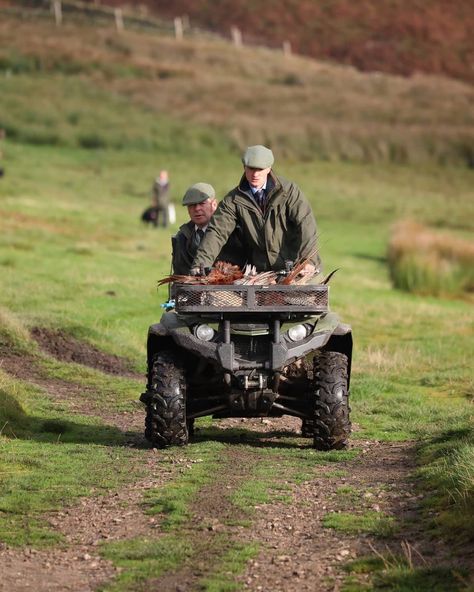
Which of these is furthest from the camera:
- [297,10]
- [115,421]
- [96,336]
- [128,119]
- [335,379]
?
[297,10]

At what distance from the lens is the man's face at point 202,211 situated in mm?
14289

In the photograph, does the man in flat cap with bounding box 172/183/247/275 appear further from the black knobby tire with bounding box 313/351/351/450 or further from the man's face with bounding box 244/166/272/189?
the black knobby tire with bounding box 313/351/351/450

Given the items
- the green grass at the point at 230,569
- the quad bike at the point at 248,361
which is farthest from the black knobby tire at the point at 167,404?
the green grass at the point at 230,569

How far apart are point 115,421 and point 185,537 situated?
5.95m

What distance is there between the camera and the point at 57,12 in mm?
Answer: 95625

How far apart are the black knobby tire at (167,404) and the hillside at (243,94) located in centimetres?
5502

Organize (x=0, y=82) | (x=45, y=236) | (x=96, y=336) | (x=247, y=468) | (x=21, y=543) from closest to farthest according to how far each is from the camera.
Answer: (x=21, y=543) < (x=247, y=468) < (x=96, y=336) < (x=45, y=236) < (x=0, y=82)

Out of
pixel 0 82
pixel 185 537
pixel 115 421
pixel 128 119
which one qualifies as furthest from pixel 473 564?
pixel 0 82

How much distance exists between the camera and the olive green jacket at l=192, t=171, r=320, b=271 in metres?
13.7

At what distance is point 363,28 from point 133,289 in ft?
250

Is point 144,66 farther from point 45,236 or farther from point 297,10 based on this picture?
point 45,236

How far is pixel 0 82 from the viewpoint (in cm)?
7750

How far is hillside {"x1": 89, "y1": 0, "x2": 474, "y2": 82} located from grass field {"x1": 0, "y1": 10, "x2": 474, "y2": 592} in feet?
92.9

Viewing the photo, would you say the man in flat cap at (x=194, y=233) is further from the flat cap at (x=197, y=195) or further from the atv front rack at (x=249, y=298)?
the atv front rack at (x=249, y=298)
